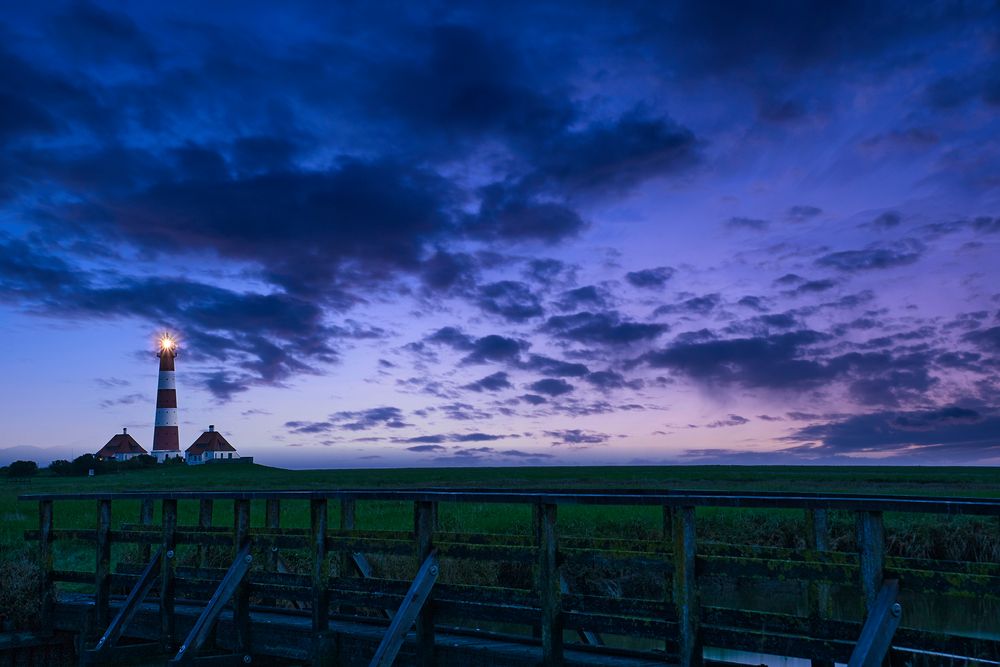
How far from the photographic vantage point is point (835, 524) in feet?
92.6

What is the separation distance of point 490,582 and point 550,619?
11.9m

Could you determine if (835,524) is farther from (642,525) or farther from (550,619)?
(550,619)

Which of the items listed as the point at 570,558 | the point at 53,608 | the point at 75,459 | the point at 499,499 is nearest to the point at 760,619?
the point at 570,558

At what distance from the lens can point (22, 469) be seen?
305 feet

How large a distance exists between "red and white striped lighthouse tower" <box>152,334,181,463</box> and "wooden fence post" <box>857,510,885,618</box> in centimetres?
9817

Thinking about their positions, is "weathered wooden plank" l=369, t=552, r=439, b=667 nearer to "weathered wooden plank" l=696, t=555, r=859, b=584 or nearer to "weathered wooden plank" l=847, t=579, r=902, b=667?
"weathered wooden plank" l=696, t=555, r=859, b=584

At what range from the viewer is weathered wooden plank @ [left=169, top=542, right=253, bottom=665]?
1336 centimetres

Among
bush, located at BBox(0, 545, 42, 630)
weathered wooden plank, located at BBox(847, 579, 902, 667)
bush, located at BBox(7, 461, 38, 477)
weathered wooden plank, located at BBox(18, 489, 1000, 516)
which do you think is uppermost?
bush, located at BBox(7, 461, 38, 477)

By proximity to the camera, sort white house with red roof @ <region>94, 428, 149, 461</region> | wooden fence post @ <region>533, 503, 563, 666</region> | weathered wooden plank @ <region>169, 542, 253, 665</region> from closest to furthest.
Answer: wooden fence post @ <region>533, 503, 563, 666</region> < weathered wooden plank @ <region>169, 542, 253, 665</region> < white house with red roof @ <region>94, 428, 149, 461</region>

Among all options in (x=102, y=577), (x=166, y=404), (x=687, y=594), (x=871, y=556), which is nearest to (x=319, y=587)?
(x=687, y=594)

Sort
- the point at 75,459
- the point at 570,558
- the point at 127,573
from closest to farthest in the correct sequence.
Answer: the point at 570,558, the point at 127,573, the point at 75,459

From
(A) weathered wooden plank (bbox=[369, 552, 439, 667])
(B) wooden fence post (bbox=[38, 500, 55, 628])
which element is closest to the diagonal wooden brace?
(B) wooden fence post (bbox=[38, 500, 55, 628])

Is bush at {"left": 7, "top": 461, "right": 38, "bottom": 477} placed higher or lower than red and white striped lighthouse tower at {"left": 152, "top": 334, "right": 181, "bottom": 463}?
lower

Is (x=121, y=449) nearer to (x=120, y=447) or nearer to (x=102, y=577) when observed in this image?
(x=120, y=447)
